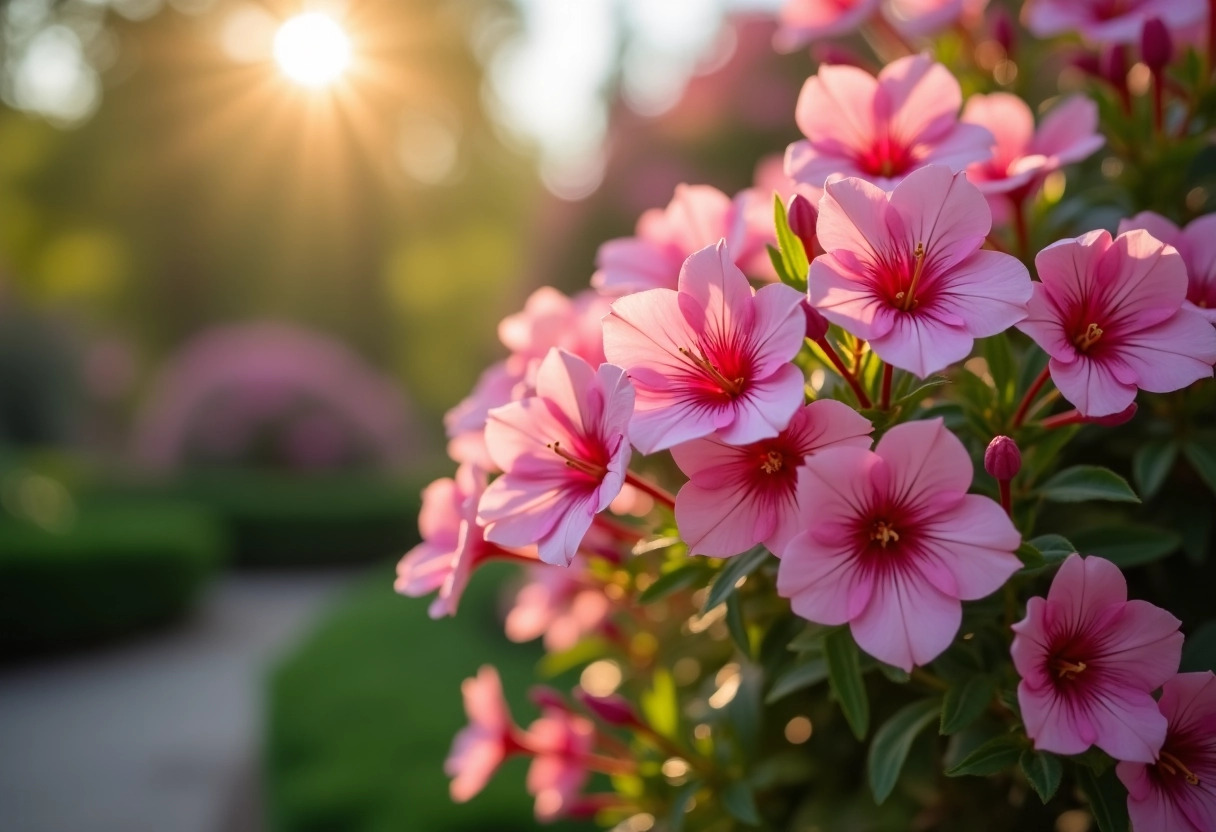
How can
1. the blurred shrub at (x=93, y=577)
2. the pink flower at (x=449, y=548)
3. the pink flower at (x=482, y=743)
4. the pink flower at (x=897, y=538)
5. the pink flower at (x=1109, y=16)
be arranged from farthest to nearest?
the blurred shrub at (x=93, y=577) < the pink flower at (x=482, y=743) < the pink flower at (x=1109, y=16) < the pink flower at (x=449, y=548) < the pink flower at (x=897, y=538)

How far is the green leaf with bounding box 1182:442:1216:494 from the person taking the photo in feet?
3.52

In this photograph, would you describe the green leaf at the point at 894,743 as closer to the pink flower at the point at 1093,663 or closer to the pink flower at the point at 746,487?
the pink flower at the point at 1093,663

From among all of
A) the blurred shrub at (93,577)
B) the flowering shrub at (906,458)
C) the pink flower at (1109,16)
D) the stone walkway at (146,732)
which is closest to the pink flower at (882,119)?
the flowering shrub at (906,458)

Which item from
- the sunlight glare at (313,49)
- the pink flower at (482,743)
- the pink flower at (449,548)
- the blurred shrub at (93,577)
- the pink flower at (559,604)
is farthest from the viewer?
the sunlight glare at (313,49)

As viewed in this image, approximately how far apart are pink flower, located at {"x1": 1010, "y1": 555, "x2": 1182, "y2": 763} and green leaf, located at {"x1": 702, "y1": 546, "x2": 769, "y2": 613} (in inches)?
9.5

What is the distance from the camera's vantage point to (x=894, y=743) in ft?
3.33

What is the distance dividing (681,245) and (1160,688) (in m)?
0.69

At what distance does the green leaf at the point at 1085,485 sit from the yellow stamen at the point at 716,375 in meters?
0.38

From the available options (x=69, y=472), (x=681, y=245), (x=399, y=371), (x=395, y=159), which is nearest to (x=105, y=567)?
(x=69, y=472)

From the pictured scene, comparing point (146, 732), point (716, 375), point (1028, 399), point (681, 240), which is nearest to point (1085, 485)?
point (1028, 399)

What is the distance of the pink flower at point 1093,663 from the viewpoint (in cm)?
79

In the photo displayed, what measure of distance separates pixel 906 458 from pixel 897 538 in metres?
0.08

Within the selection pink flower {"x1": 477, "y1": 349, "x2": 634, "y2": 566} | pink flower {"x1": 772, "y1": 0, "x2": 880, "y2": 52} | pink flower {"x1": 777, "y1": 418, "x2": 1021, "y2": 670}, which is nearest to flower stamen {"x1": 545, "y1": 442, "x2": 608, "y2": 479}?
pink flower {"x1": 477, "y1": 349, "x2": 634, "y2": 566}

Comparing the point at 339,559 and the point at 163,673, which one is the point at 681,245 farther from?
the point at 339,559
